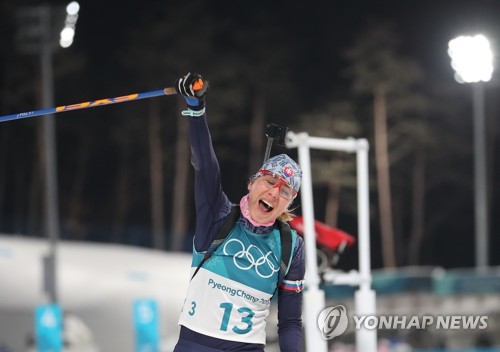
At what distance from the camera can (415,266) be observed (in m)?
61.3

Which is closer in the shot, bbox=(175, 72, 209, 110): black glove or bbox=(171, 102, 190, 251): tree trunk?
bbox=(175, 72, 209, 110): black glove

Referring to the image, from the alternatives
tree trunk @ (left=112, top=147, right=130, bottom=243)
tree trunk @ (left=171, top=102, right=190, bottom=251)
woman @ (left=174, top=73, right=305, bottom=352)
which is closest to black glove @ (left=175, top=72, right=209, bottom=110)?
woman @ (left=174, top=73, right=305, bottom=352)

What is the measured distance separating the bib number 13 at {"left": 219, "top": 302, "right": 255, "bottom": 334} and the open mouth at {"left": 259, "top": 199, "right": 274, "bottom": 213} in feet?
1.70

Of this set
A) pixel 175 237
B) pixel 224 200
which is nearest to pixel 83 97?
pixel 175 237

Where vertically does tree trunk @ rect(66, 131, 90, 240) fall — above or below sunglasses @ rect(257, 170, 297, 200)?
above

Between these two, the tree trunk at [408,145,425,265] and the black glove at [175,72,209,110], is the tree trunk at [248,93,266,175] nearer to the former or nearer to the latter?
the tree trunk at [408,145,425,265]

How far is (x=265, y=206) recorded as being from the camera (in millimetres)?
5141

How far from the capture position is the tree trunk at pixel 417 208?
58.3 meters

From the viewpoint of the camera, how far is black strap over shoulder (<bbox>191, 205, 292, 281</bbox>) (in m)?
5.14

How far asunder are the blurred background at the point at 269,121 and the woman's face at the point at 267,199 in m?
24.4

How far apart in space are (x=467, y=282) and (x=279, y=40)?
26.5 metres

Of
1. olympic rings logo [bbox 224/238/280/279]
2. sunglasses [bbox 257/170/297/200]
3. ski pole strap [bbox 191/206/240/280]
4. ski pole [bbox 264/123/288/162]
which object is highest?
ski pole [bbox 264/123/288/162]

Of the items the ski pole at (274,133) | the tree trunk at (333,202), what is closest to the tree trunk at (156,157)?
the tree trunk at (333,202)

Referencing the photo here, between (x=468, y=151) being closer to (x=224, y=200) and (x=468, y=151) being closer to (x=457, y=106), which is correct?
(x=457, y=106)
